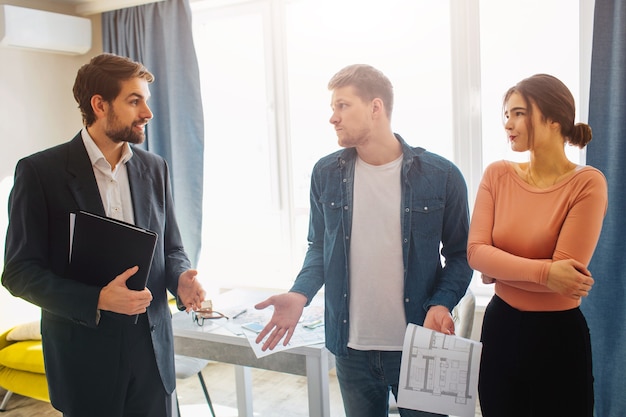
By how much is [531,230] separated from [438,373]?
1.49 ft

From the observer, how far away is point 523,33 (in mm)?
2889

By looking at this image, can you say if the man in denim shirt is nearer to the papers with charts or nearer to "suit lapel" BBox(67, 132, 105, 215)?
the papers with charts

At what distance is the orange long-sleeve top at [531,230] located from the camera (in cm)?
139

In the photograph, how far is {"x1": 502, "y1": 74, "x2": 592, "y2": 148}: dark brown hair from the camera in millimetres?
1474

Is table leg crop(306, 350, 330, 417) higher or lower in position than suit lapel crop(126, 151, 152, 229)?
lower

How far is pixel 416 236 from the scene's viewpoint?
5.35 ft

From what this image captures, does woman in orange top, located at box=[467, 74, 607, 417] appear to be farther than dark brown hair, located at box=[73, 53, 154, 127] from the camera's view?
No

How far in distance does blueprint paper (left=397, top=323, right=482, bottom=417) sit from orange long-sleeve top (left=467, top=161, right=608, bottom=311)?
0.20m

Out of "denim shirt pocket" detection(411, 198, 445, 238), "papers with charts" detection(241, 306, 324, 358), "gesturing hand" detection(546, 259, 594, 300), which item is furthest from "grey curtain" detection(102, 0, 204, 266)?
"gesturing hand" detection(546, 259, 594, 300)

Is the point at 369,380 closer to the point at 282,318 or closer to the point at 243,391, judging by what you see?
the point at 282,318

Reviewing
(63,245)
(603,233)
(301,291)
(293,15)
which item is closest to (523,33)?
(603,233)

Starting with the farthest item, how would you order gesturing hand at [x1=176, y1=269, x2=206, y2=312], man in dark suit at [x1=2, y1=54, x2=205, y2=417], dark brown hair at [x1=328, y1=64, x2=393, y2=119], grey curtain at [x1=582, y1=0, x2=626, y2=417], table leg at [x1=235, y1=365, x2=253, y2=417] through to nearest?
1. table leg at [x1=235, y1=365, x2=253, y2=417]
2. grey curtain at [x1=582, y1=0, x2=626, y2=417]
3. gesturing hand at [x1=176, y1=269, x2=206, y2=312]
4. dark brown hair at [x1=328, y1=64, x2=393, y2=119]
5. man in dark suit at [x1=2, y1=54, x2=205, y2=417]

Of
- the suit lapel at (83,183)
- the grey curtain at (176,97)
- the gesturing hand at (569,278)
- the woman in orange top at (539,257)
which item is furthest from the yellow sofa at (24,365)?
the gesturing hand at (569,278)

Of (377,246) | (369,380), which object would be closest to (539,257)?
(377,246)
